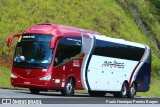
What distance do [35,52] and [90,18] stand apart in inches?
840

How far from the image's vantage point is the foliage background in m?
40.5

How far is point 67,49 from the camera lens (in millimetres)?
26094

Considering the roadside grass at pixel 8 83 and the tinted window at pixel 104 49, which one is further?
the roadside grass at pixel 8 83

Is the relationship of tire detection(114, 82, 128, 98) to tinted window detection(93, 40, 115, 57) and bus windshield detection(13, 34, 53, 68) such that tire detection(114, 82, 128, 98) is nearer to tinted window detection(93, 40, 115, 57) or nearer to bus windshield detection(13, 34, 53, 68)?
tinted window detection(93, 40, 115, 57)

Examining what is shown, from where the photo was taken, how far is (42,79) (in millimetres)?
25422

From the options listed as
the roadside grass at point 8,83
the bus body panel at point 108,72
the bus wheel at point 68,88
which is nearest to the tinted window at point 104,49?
the bus body panel at point 108,72

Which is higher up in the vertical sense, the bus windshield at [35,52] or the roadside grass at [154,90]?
the bus windshield at [35,52]

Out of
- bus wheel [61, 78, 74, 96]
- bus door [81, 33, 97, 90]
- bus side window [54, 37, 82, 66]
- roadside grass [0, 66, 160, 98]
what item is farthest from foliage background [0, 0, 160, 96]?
bus side window [54, 37, 82, 66]

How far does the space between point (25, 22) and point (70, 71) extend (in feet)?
52.0

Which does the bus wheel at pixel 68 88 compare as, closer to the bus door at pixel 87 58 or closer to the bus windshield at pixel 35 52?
the bus door at pixel 87 58

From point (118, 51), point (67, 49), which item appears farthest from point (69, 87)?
point (118, 51)

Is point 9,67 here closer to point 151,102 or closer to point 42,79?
point 42,79

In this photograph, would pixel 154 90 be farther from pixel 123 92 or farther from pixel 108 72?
pixel 108 72

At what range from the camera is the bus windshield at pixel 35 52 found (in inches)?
1005
